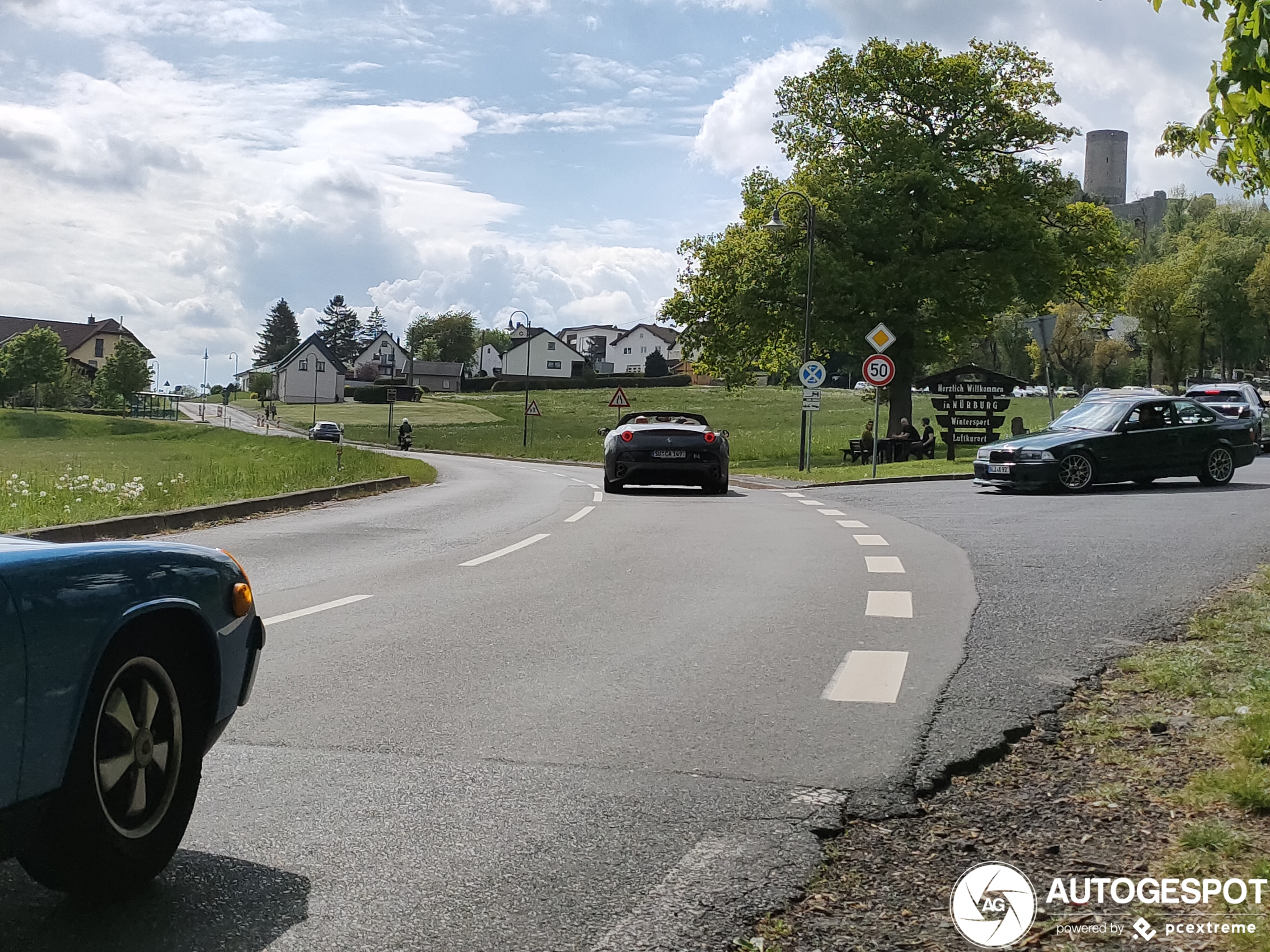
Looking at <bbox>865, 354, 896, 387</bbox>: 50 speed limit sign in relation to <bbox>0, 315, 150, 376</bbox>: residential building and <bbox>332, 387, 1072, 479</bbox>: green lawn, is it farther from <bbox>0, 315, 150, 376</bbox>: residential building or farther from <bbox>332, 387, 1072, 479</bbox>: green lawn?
<bbox>0, 315, 150, 376</bbox>: residential building

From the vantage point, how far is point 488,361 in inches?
7618

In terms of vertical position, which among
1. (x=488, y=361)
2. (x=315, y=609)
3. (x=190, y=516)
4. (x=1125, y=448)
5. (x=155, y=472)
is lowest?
(x=155, y=472)

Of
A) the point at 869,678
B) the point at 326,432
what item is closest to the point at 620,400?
the point at 326,432

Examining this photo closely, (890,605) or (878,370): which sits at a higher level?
(878,370)

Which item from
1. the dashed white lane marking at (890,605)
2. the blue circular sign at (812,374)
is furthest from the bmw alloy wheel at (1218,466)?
the dashed white lane marking at (890,605)

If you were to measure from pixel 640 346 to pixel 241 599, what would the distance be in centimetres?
18644

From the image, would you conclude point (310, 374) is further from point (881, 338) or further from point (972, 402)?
point (881, 338)

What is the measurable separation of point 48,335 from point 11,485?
361 ft

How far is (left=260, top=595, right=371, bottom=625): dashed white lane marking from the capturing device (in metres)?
8.62

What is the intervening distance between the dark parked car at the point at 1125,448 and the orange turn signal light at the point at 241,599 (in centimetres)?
1898

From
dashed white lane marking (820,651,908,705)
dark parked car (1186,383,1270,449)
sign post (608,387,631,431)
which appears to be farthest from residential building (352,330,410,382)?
dashed white lane marking (820,651,908,705)

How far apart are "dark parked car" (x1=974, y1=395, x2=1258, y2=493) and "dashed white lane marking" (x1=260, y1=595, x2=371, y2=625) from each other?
572 inches

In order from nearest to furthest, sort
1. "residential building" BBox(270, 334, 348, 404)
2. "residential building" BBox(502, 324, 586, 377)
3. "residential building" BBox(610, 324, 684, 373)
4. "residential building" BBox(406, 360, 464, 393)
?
1. "residential building" BBox(270, 334, 348, 404)
2. "residential building" BBox(502, 324, 586, 377)
3. "residential building" BBox(406, 360, 464, 393)
4. "residential building" BBox(610, 324, 684, 373)

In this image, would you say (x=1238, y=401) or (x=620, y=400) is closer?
(x=1238, y=401)
